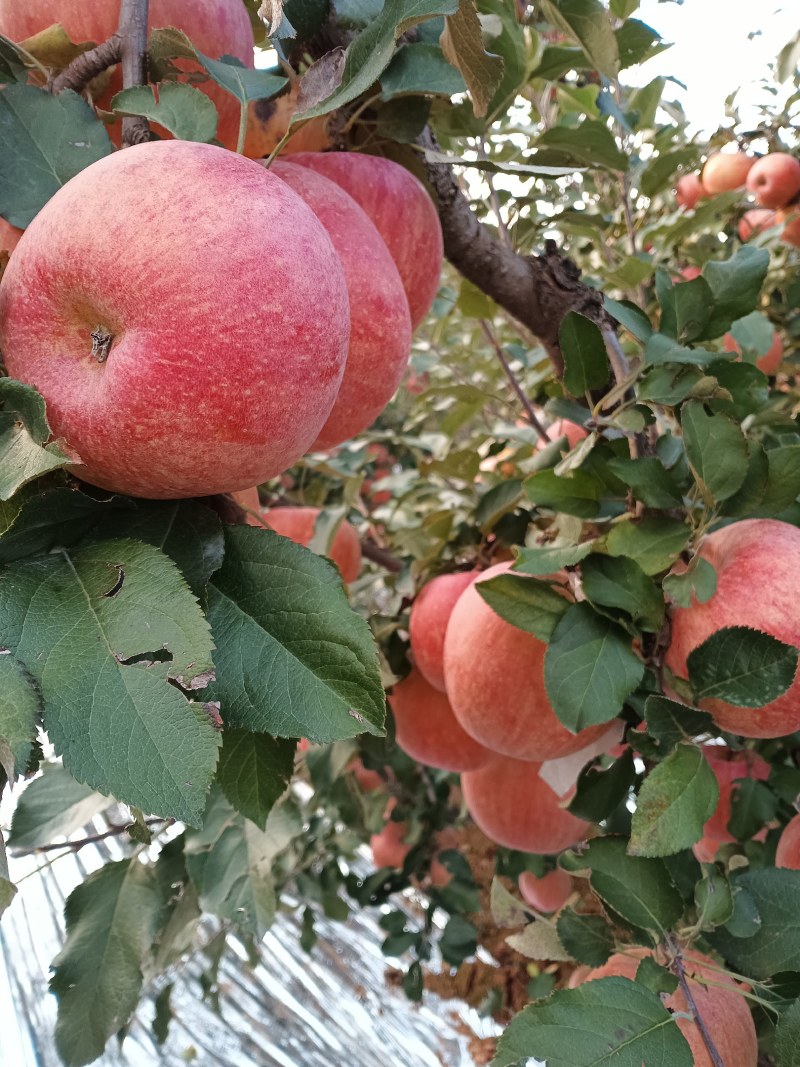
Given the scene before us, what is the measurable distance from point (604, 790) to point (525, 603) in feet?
0.68

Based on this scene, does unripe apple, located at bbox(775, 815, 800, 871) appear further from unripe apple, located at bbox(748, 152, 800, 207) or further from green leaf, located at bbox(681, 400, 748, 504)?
unripe apple, located at bbox(748, 152, 800, 207)

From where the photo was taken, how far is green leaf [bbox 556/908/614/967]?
0.63 metres

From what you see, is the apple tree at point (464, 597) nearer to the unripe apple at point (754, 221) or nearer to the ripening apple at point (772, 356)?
the ripening apple at point (772, 356)

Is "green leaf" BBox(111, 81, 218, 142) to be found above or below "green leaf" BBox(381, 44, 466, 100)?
above

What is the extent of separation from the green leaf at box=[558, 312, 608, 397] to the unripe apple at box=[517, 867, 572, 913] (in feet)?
3.03

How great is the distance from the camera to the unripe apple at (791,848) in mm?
682

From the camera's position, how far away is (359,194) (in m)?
0.54

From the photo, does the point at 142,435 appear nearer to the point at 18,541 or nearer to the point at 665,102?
the point at 18,541

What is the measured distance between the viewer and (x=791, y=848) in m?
0.69

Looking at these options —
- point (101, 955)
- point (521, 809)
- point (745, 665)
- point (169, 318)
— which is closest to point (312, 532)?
point (521, 809)

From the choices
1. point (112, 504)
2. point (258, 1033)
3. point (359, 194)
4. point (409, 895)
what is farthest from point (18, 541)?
point (409, 895)

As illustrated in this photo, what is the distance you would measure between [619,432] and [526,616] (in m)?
0.23

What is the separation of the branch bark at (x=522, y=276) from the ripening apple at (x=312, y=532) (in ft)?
1.47

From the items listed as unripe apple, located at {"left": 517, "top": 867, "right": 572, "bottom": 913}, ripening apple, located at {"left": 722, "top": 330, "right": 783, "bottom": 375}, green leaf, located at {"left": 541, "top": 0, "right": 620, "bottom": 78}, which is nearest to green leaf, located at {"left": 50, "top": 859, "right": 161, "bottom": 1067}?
unripe apple, located at {"left": 517, "top": 867, "right": 572, "bottom": 913}
